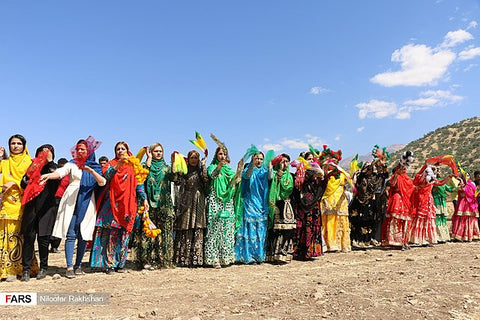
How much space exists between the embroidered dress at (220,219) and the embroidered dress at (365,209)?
355 centimetres

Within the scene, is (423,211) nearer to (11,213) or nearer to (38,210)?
(38,210)

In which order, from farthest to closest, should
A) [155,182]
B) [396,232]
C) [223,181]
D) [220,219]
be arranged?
[396,232] < [223,181] < [220,219] < [155,182]

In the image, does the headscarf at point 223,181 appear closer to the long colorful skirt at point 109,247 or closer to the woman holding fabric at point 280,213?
the woman holding fabric at point 280,213

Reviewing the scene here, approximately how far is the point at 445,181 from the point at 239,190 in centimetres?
584

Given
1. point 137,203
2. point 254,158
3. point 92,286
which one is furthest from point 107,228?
point 254,158

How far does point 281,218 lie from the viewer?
5.96 meters

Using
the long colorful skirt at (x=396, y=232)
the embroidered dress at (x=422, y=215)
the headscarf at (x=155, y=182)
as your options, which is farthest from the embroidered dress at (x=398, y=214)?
the headscarf at (x=155, y=182)

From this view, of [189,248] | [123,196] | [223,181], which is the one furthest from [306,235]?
[123,196]

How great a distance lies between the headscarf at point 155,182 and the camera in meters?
5.64

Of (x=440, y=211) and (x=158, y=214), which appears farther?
(x=440, y=211)

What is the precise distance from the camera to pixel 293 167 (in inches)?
250

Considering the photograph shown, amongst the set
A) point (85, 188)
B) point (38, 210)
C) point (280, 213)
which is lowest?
point (280, 213)

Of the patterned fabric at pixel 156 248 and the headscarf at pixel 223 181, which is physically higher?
the headscarf at pixel 223 181

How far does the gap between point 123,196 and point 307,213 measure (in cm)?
335
